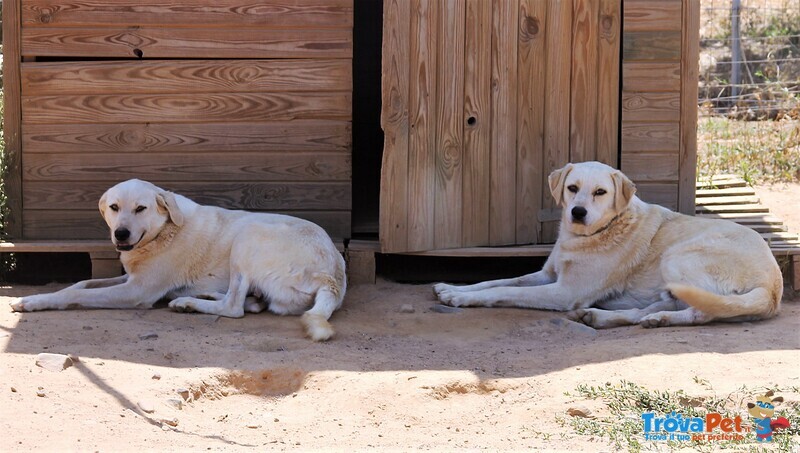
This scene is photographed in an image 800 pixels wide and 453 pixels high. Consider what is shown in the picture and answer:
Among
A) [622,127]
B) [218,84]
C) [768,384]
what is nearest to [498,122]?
[622,127]

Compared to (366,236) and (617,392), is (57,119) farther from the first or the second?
(617,392)

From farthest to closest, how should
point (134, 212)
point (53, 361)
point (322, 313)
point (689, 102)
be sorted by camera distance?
point (689, 102) → point (134, 212) → point (322, 313) → point (53, 361)

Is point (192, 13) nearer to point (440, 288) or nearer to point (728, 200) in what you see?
point (440, 288)

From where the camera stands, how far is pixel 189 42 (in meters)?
6.98

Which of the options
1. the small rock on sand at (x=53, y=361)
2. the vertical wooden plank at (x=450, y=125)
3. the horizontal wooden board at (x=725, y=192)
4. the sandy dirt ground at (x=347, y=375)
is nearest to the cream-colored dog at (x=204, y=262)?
the sandy dirt ground at (x=347, y=375)

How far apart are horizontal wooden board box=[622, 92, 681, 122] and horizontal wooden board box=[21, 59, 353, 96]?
206cm

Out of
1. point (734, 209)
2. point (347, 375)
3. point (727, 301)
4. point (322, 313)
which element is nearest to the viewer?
point (347, 375)

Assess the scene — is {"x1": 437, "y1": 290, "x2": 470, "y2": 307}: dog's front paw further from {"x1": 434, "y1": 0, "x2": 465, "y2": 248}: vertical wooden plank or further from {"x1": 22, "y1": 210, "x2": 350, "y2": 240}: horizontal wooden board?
{"x1": 22, "y1": 210, "x2": 350, "y2": 240}: horizontal wooden board

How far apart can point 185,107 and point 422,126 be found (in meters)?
1.84

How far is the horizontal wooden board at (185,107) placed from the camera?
7.02 metres

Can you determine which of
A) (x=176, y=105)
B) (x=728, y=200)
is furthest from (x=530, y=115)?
(x=176, y=105)

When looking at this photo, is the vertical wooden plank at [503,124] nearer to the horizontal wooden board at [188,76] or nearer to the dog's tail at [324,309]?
the horizontal wooden board at [188,76]

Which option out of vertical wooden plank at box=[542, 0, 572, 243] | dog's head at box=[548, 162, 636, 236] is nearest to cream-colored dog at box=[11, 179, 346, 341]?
dog's head at box=[548, 162, 636, 236]

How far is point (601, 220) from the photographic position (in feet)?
20.0
